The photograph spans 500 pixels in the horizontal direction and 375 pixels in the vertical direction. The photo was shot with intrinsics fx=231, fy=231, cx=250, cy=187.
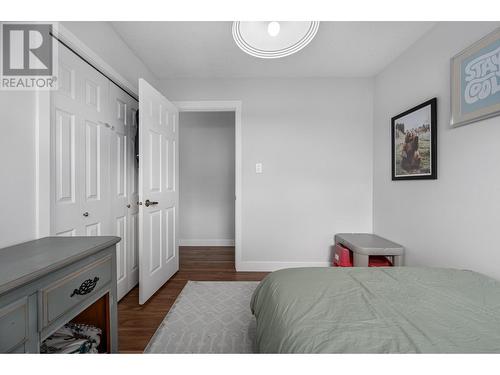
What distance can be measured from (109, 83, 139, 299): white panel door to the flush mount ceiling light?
1308 mm

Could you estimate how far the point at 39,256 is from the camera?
0.89 m

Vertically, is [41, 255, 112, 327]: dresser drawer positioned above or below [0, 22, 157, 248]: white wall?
below

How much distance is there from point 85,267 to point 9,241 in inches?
17.3

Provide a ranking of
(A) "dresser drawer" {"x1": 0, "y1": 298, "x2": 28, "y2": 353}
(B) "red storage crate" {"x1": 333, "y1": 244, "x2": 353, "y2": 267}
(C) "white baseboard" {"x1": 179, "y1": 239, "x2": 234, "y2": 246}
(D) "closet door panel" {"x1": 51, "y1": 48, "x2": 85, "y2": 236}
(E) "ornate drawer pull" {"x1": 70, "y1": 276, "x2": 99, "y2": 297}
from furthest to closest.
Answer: (C) "white baseboard" {"x1": 179, "y1": 239, "x2": 234, "y2": 246}
(B) "red storage crate" {"x1": 333, "y1": 244, "x2": 353, "y2": 267}
(D) "closet door panel" {"x1": 51, "y1": 48, "x2": 85, "y2": 236}
(E) "ornate drawer pull" {"x1": 70, "y1": 276, "x2": 99, "y2": 297}
(A) "dresser drawer" {"x1": 0, "y1": 298, "x2": 28, "y2": 353}

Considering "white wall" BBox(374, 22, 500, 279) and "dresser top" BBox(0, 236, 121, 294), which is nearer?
"dresser top" BBox(0, 236, 121, 294)

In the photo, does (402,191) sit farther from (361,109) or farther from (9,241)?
(9,241)

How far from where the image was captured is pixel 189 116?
420cm

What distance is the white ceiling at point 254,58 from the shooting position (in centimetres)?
191

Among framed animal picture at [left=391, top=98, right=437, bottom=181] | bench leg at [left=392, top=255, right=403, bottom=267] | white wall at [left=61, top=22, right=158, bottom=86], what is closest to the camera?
white wall at [left=61, top=22, right=158, bottom=86]

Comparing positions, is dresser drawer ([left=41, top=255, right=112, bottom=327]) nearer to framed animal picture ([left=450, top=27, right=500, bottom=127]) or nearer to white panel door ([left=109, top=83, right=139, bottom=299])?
white panel door ([left=109, top=83, right=139, bottom=299])

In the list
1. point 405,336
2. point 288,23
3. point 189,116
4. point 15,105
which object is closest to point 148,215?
point 15,105

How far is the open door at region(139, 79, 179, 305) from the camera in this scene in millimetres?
2002

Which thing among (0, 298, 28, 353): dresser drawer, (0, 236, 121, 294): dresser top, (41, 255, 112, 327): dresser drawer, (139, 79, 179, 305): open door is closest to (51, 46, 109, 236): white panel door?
(139, 79, 179, 305): open door

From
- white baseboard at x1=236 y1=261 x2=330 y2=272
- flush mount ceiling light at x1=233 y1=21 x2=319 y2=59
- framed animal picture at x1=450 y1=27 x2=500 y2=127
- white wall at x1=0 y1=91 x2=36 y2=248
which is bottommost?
white baseboard at x1=236 y1=261 x2=330 y2=272
